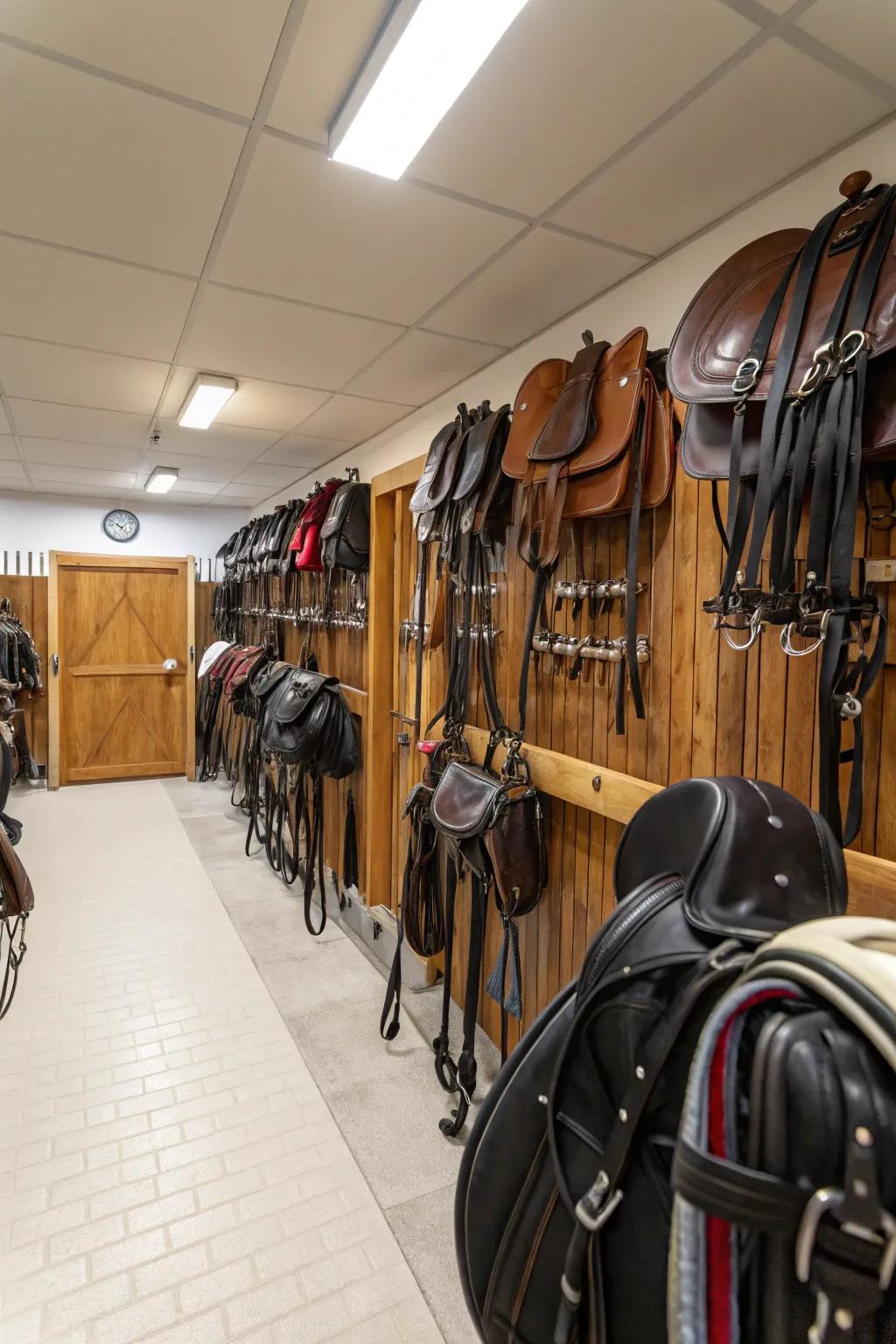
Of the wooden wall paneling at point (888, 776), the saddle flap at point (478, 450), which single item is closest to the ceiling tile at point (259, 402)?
the saddle flap at point (478, 450)

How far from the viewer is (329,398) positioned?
3033mm

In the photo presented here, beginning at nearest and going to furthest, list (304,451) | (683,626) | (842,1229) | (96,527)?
(842,1229)
(683,626)
(304,451)
(96,527)

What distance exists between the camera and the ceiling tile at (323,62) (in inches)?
41.1

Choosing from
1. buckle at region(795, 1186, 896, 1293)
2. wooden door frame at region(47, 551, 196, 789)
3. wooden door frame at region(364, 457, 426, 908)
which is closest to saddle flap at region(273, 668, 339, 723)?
wooden door frame at region(364, 457, 426, 908)

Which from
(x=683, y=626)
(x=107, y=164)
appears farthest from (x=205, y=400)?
(x=683, y=626)

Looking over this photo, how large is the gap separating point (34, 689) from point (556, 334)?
5.90 meters

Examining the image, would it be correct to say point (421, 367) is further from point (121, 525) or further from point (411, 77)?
point (121, 525)

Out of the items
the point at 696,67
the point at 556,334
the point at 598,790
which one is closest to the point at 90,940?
the point at 598,790

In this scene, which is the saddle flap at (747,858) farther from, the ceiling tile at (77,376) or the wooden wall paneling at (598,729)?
the ceiling tile at (77,376)

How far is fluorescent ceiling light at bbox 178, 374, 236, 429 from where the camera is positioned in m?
2.83

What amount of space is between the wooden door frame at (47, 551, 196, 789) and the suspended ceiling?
4134 mm

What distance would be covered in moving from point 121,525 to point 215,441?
3.18 metres

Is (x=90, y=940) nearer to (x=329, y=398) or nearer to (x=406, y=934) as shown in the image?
(x=406, y=934)

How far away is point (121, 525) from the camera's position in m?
6.53
